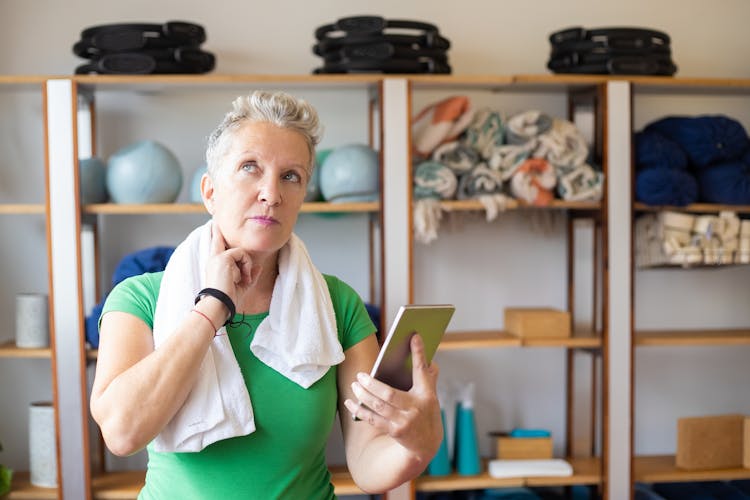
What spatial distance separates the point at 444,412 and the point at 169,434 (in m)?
1.94

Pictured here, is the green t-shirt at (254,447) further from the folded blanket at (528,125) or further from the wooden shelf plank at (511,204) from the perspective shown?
the folded blanket at (528,125)

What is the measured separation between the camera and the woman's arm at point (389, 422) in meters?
1.35

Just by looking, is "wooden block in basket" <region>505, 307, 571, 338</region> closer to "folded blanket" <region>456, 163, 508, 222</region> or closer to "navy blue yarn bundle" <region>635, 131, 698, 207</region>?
"folded blanket" <region>456, 163, 508, 222</region>

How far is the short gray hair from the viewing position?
1491 mm

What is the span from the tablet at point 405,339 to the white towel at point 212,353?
165mm

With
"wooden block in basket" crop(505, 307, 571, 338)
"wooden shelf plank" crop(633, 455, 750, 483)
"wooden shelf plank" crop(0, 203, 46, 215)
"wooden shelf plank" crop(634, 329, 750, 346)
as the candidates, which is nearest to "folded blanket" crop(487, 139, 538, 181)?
"wooden block in basket" crop(505, 307, 571, 338)

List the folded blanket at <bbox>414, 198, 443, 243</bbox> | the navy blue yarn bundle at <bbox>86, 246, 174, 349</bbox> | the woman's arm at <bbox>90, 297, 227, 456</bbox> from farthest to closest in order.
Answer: the folded blanket at <bbox>414, 198, 443, 243</bbox> → the navy blue yarn bundle at <bbox>86, 246, 174, 349</bbox> → the woman's arm at <bbox>90, 297, 227, 456</bbox>

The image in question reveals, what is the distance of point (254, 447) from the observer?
4.75 feet

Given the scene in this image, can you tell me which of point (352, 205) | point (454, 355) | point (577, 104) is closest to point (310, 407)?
point (352, 205)

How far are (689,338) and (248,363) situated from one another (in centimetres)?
220

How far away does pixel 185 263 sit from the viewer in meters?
1.50

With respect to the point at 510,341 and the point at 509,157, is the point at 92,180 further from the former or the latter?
the point at 510,341

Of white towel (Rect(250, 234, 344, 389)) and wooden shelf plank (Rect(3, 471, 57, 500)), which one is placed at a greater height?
white towel (Rect(250, 234, 344, 389))

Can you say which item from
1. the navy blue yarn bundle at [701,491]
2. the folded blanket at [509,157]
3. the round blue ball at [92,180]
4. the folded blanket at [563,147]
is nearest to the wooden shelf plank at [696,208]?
the folded blanket at [563,147]
